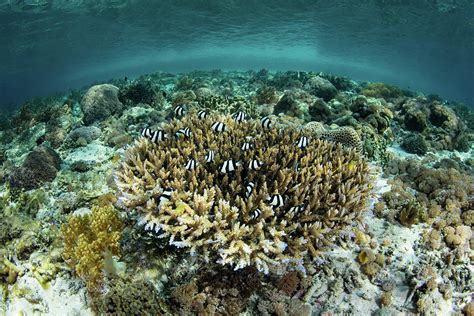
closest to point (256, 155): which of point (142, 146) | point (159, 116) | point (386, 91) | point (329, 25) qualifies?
point (142, 146)

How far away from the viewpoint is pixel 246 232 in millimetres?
4453

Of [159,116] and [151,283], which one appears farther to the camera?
[159,116]

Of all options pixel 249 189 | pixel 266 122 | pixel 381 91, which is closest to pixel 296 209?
pixel 249 189

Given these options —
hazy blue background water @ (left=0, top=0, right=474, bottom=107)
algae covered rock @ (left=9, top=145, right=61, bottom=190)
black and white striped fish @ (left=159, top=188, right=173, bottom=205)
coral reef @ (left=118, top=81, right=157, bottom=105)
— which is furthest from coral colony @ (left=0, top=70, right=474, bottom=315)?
hazy blue background water @ (left=0, top=0, right=474, bottom=107)

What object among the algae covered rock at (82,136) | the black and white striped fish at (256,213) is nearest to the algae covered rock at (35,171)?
the algae covered rock at (82,136)

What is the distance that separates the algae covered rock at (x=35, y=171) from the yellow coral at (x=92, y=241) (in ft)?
11.9

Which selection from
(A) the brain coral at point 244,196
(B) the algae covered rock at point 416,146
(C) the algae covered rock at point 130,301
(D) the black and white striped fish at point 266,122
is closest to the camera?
(A) the brain coral at point 244,196

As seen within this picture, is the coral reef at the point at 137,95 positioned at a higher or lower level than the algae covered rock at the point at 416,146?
higher

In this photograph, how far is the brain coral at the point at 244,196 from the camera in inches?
174

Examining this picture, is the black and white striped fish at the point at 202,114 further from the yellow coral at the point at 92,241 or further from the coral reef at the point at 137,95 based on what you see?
the coral reef at the point at 137,95

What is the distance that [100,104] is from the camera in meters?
13.8

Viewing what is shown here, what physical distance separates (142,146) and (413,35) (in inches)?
2215

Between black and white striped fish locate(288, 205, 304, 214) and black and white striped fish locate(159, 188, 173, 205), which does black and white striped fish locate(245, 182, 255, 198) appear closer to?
black and white striped fish locate(288, 205, 304, 214)

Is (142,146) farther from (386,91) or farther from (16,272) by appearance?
(386,91)
